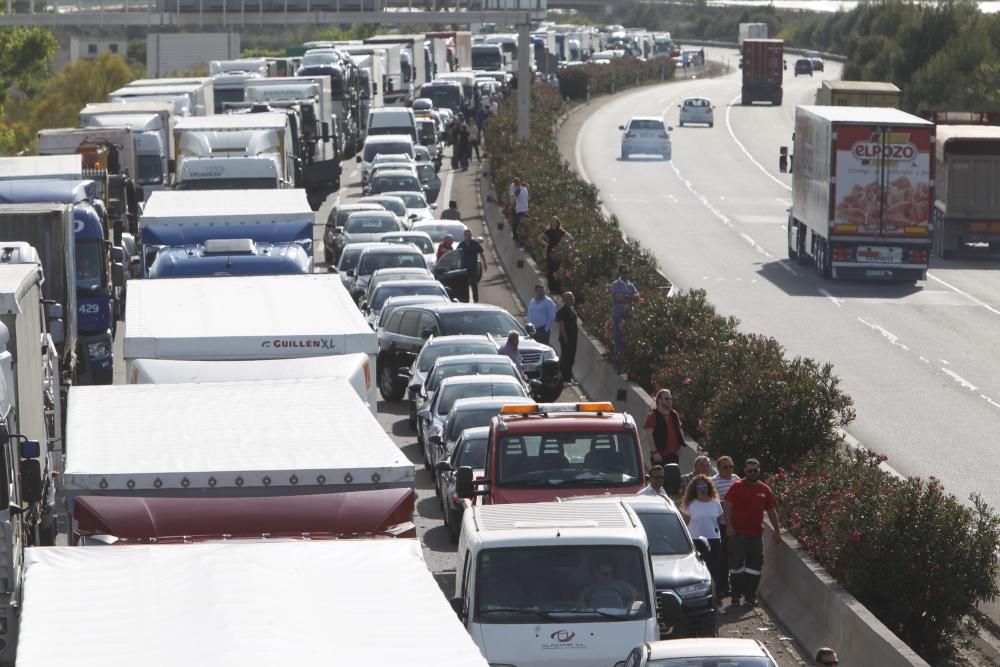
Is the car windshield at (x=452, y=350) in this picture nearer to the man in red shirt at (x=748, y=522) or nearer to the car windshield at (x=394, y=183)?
the man in red shirt at (x=748, y=522)

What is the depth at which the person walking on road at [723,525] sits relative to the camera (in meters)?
16.4

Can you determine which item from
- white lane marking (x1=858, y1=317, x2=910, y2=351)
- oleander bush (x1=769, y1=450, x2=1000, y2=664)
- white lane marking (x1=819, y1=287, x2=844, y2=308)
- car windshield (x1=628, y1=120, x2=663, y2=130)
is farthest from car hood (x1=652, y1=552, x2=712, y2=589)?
car windshield (x1=628, y1=120, x2=663, y2=130)

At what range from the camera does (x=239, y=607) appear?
9203mm

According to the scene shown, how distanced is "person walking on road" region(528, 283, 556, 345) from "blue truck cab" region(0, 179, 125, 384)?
578cm

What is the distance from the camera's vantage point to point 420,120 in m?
65.8

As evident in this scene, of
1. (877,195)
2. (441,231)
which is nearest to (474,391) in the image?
(877,195)

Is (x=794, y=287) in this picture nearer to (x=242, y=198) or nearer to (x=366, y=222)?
(x=366, y=222)

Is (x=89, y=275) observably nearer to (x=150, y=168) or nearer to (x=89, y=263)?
(x=89, y=263)

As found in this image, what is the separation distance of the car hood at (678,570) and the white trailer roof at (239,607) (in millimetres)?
3991

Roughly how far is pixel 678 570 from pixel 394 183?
3574cm

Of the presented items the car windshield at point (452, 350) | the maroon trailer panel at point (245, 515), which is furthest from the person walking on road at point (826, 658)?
the car windshield at point (452, 350)

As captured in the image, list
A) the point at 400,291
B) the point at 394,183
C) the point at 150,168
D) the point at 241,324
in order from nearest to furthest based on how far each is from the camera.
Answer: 1. the point at 241,324
2. the point at 400,291
3. the point at 150,168
4. the point at 394,183

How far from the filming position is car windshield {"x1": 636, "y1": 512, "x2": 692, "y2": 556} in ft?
48.7

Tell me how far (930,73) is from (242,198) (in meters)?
54.1
